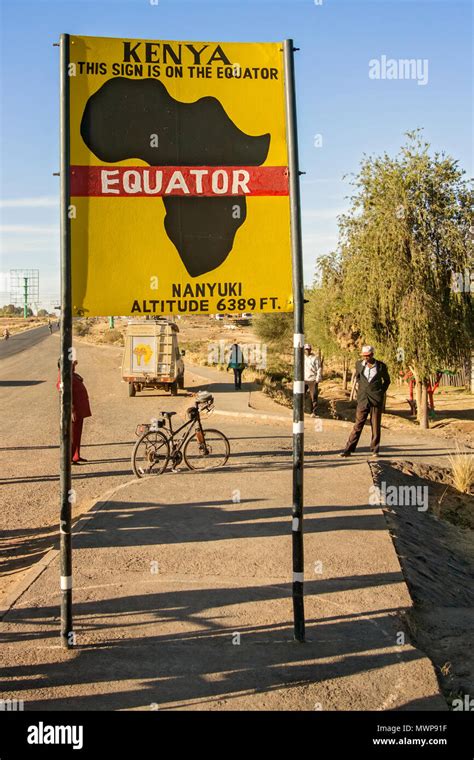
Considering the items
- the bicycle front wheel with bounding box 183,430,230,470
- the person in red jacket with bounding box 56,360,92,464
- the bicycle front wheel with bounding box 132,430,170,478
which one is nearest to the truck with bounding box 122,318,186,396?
the person in red jacket with bounding box 56,360,92,464

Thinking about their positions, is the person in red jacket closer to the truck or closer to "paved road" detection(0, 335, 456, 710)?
"paved road" detection(0, 335, 456, 710)

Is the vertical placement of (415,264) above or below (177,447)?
above

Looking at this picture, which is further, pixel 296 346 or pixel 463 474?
pixel 463 474

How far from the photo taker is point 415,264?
1931 cm

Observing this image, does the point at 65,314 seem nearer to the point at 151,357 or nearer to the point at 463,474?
the point at 463,474

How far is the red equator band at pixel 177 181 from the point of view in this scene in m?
5.73

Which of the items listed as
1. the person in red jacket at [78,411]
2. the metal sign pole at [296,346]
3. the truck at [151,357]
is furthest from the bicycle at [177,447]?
the truck at [151,357]

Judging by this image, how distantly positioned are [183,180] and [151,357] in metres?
20.2

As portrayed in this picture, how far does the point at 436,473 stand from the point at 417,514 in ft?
9.80

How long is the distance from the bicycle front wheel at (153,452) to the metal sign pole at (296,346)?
6.85 meters

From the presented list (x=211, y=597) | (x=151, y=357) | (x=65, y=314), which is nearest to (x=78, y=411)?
(x=211, y=597)

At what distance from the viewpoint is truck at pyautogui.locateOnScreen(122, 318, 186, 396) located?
25.8 metres

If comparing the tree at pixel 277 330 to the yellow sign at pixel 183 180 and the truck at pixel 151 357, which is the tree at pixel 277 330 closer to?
the truck at pixel 151 357

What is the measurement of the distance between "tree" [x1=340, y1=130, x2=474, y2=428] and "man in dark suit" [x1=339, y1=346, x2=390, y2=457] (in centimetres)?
571
